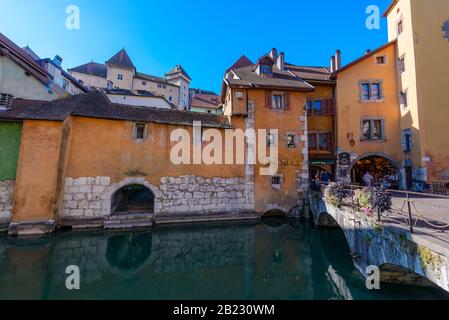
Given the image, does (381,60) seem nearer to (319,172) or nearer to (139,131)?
(319,172)

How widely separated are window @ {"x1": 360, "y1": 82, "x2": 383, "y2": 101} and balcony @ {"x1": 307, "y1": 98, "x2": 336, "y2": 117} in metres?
2.25

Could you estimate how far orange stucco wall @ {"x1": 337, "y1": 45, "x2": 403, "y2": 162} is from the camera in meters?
14.5

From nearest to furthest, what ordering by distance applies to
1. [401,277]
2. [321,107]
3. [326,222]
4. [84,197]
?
[401,277], [84,197], [326,222], [321,107]

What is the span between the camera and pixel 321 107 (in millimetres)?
A: 15391

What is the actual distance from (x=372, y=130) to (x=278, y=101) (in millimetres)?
7540

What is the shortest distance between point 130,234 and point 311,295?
8.57 meters

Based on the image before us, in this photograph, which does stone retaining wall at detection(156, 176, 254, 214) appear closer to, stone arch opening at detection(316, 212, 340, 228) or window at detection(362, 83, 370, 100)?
stone arch opening at detection(316, 212, 340, 228)

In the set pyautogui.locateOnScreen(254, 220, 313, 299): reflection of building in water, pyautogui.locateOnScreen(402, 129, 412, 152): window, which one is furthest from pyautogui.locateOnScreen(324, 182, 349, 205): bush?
pyautogui.locateOnScreen(402, 129, 412, 152): window

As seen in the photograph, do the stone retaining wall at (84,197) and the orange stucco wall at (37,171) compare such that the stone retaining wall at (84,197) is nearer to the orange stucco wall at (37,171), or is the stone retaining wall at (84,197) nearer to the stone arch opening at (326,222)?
the orange stucco wall at (37,171)

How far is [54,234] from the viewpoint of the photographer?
945cm

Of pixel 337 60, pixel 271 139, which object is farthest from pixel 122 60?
pixel 271 139

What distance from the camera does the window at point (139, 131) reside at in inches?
462
